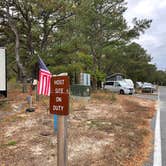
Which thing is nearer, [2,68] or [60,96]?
[60,96]

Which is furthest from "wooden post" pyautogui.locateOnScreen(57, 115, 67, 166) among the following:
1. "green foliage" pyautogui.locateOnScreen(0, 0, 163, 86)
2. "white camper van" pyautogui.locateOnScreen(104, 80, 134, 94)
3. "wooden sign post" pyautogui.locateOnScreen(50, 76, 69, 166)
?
"white camper van" pyautogui.locateOnScreen(104, 80, 134, 94)

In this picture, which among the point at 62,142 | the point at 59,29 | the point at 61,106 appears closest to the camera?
the point at 61,106

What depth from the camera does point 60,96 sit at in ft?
13.2

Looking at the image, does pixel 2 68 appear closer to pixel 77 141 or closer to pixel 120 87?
pixel 77 141

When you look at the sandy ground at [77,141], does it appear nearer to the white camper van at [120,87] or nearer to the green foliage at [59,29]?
the green foliage at [59,29]

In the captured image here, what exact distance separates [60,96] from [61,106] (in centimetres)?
14

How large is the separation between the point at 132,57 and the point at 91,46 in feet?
66.9

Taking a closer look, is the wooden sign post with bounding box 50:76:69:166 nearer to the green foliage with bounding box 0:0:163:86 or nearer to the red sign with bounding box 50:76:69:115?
the red sign with bounding box 50:76:69:115

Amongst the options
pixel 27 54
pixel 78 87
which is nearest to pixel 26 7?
pixel 27 54

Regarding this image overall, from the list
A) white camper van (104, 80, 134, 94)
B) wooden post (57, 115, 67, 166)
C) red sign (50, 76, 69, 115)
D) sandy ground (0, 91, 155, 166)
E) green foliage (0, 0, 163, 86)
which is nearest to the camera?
red sign (50, 76, 69, 115)

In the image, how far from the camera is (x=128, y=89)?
35969mm

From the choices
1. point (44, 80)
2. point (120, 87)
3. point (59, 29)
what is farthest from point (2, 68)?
point (120, 87)

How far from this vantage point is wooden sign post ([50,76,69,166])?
397 cm

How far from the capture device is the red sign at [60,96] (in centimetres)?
396
